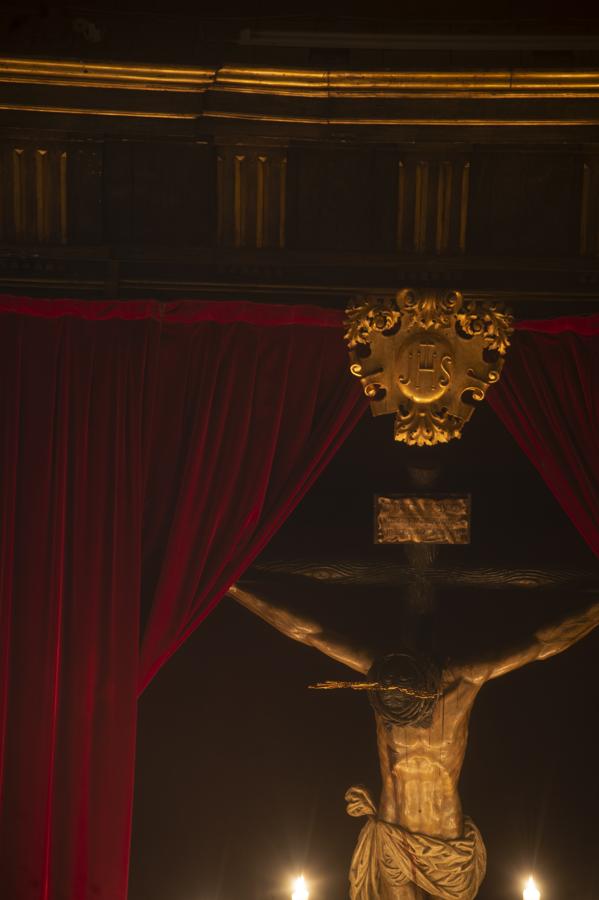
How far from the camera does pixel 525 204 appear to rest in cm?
424

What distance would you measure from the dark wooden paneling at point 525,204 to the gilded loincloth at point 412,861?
6.47 ft

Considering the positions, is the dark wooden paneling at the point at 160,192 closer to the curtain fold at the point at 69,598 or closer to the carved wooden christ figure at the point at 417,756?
the curtain fold at the point at 69,598

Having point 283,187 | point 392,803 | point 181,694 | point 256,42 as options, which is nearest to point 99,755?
point 181,694

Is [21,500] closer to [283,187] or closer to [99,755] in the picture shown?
[99,755]

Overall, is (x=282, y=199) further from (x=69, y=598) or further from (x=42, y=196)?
(x=69, y=598)

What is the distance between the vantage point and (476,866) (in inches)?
157

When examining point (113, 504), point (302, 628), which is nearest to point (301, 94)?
point (113, 504)

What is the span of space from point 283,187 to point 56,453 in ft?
3.97

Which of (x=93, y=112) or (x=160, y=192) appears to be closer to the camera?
(x=93, y=112)

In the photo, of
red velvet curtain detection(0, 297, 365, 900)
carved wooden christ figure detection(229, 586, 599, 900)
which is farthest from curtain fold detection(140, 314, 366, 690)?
carved wooden christ figure detection(229, 586, 599, 900)

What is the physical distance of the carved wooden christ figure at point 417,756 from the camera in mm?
3918

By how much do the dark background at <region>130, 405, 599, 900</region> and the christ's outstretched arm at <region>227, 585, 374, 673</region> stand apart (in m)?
0.37

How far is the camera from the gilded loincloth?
3.91 metres

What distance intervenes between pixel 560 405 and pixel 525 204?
28.8 inches
